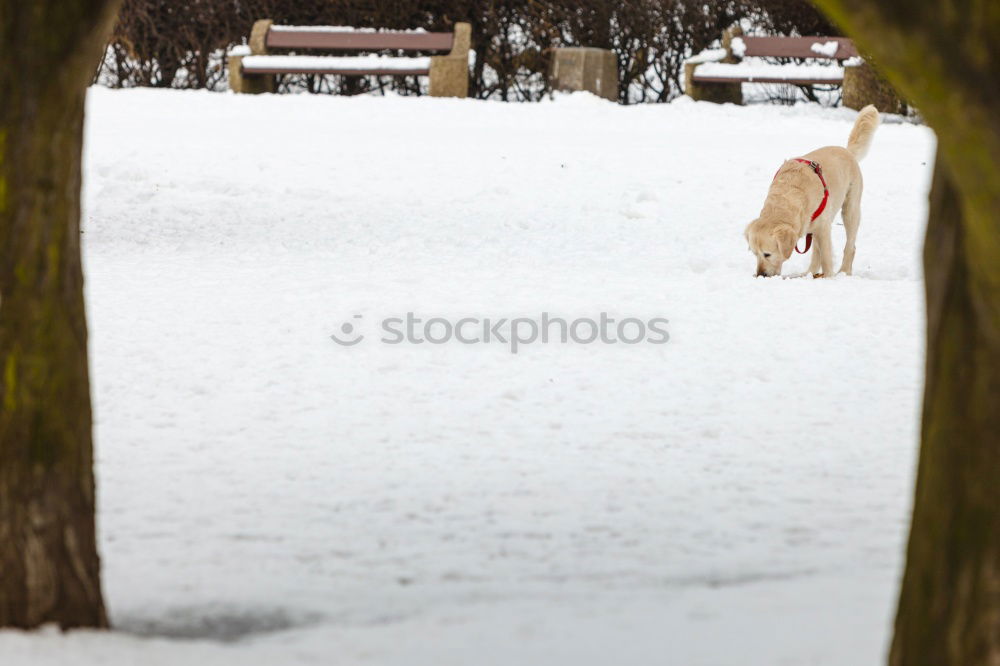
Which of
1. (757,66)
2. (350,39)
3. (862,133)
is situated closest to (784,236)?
(862,133)

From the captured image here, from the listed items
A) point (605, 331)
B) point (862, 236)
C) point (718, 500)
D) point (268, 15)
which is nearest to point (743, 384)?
point (605, 331)

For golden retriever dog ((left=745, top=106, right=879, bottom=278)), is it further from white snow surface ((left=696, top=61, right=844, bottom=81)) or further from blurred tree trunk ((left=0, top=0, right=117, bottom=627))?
white snow surface ((left=696, top=61, right=844, bottom=81))

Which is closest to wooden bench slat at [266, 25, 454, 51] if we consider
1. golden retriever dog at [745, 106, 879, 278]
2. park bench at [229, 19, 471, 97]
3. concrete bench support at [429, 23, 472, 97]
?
park bench at [229, 19, 471, 97]

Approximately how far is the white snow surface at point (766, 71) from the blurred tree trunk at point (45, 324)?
12734 millimetres

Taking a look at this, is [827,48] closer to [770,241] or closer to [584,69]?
[584,69]

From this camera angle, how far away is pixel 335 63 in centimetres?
1497

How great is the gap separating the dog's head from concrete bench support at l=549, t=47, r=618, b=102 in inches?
300

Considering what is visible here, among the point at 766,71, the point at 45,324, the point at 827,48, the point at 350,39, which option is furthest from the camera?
the point at 350,39

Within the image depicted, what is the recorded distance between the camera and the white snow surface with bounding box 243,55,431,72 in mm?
14883

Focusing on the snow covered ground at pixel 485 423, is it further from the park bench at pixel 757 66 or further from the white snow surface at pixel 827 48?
the white snow surface at pixel 827 48

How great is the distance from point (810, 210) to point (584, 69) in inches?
299

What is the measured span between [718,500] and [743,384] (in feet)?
5.18

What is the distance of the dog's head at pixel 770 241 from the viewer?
767 centimetres

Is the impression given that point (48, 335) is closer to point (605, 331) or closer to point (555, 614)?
point (555, 614)
